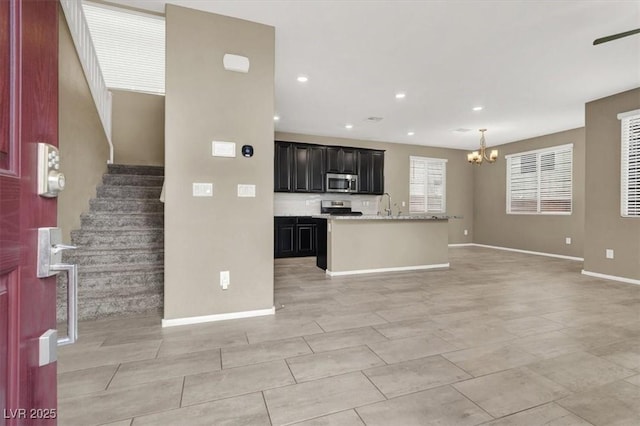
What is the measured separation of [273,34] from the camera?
294 centimetres

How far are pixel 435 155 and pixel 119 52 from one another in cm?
769

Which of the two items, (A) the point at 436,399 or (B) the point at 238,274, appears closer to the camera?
(A) the point at 436,399

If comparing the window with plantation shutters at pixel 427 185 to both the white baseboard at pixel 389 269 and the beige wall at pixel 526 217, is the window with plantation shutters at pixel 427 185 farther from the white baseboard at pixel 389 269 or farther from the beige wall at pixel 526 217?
the white baseboard at pixel 389 269

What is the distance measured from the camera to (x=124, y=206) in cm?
374

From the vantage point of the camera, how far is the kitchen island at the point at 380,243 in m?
4.79

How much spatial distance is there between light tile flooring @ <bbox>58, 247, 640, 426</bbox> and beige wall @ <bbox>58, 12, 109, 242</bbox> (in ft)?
4.12

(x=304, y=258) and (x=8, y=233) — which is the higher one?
(x=8, y=233)

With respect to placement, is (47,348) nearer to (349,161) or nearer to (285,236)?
(285,236)

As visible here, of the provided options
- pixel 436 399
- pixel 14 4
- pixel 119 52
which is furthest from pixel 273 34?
pixel 119 52

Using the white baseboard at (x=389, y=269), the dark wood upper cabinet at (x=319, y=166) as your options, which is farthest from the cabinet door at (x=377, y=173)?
the white baseboard at (x=389, y=269)

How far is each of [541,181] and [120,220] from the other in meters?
8.45

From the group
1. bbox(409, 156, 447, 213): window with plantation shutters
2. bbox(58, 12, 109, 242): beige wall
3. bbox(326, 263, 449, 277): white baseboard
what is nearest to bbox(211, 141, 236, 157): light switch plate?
bbox(58, 12, 109, 242): beige wall

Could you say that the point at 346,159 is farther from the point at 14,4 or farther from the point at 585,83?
the point at 14,4

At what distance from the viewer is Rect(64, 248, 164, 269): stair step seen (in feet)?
9.98
